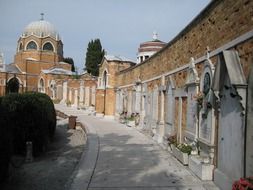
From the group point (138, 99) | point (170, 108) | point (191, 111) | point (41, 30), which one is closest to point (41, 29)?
point (41, 30)

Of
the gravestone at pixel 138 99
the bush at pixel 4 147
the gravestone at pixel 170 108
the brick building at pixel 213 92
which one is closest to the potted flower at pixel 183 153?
the brick building at pixel 213 92

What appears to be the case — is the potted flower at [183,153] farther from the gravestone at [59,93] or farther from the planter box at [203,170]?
the gravestone at [59,93]

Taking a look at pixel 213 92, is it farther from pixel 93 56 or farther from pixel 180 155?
pixel 93 56

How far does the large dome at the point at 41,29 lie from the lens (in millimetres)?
62219

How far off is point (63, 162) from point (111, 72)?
1790 cm

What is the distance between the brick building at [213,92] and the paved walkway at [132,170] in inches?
18.0

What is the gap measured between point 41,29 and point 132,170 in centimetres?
5950

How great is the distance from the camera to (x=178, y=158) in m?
8.75

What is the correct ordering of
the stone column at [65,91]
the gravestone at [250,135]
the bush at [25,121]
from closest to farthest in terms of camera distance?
the gravestone at [250,135]
the bush at [25,121]
the stone column at [65,91]

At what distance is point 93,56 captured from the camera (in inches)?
2260

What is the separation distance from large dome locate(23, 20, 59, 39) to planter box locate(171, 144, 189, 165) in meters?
57.2

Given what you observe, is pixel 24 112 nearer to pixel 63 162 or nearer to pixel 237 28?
pixel 63 162

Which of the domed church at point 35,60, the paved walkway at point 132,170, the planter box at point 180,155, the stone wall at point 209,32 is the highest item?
the domed church at point 35,60

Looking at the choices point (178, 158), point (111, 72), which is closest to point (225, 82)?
point (178, 158)
